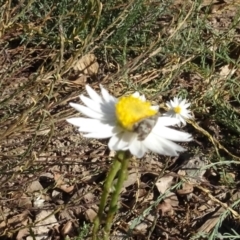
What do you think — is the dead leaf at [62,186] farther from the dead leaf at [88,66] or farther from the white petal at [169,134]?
the white petal at [169,134]

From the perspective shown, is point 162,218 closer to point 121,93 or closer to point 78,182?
point 78,182

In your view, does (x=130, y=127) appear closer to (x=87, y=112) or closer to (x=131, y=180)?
(x=87, y=112)

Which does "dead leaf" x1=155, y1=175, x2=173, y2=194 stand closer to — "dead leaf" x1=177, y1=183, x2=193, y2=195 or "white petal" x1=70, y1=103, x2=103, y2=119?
"dead leaf" x1=177, y1=183, x2=193, y2=195

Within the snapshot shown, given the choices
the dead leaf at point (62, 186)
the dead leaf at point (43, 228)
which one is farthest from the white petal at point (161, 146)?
the dead leaf at point (62, 186)

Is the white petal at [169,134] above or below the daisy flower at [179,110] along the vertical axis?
above

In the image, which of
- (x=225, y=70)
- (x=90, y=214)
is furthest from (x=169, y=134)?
(x=225, y=70)

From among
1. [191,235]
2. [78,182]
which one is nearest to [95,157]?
[78,182]

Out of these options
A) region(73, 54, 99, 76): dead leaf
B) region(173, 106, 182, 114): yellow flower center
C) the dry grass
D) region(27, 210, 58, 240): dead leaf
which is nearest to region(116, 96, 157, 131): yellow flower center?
the dry grass
